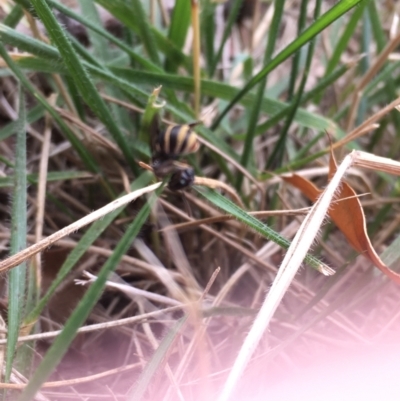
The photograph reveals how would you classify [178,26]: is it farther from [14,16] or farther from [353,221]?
[353,221]

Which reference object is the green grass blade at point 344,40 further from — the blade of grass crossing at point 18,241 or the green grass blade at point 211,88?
the blade of grass crossing at point 18,241

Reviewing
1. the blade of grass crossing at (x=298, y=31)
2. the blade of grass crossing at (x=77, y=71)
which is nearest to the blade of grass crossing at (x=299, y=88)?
the blade of grass crossing at (x=298, y=31)

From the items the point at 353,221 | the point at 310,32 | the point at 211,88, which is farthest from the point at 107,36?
the point at 353,221

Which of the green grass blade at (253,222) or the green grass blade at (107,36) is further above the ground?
the green grass blade at (107,36)

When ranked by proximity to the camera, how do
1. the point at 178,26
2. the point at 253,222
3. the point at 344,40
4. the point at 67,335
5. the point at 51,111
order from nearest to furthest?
the point at 67,335
the point at 253,222
the point at 51,111
the point at 178,26
the point at 344,40

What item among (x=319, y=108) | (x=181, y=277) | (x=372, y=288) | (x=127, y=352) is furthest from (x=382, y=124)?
(x=127, y=352)

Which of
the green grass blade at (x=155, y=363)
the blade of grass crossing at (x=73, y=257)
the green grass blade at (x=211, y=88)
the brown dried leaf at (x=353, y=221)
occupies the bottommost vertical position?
the green grass blade at (x=155, y=363)
